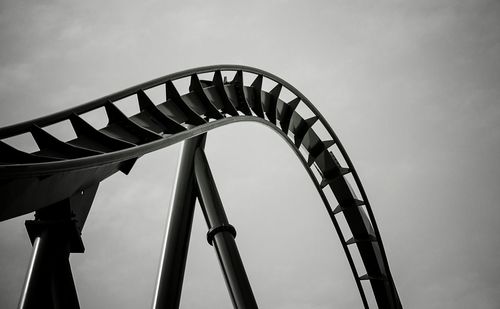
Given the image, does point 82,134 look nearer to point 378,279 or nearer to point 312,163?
point 312,163

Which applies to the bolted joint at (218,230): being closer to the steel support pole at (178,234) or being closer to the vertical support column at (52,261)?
the steel support pole at (178,234)

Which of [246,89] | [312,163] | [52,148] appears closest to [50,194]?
[52,148]

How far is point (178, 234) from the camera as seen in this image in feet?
15.9

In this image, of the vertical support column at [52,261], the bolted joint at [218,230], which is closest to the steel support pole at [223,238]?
the bolted joint at [218,230]

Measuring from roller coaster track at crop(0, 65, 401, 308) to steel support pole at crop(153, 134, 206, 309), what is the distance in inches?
22.4

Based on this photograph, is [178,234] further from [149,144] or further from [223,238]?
[149,144]

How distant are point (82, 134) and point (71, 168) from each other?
86cm

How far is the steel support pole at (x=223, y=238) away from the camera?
438cm

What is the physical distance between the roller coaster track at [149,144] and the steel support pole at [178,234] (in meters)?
0.57

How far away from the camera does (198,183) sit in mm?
5391

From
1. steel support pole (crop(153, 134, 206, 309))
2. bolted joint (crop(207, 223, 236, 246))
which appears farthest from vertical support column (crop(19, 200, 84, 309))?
bolted joint (crop(207, 223, 236, 246))

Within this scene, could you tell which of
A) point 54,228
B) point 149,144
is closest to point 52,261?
point 54,228

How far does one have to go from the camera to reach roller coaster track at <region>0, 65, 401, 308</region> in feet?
9.37

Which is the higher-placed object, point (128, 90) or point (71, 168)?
point (128, 90)
